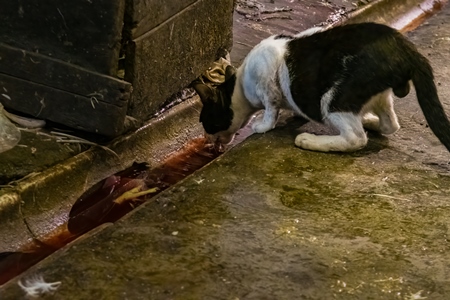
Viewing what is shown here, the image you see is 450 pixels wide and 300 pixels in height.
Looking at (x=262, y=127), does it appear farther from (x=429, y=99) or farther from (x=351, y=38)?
(x=429, y=99)

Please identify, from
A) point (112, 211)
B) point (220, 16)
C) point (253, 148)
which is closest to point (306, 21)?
point (220, 16)

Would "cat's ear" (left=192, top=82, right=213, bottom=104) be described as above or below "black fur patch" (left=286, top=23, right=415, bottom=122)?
below

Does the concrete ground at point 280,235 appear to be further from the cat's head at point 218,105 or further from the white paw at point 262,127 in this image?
the cat's head at point 218,105

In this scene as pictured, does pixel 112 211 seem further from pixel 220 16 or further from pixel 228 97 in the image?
pixel 220 16

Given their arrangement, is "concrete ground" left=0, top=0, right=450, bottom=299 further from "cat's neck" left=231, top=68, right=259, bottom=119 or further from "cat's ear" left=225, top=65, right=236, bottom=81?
"cat's ear" left=225, top=65, right=236, bottom=81

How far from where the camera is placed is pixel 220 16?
16.8 feet

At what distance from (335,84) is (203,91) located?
81cm

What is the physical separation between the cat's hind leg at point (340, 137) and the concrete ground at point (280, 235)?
1.8 inches

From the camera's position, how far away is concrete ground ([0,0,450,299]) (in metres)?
3.15

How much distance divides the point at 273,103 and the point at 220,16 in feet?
2.91

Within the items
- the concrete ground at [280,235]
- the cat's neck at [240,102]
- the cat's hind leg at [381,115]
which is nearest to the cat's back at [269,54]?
the cat's neck at [240,102]

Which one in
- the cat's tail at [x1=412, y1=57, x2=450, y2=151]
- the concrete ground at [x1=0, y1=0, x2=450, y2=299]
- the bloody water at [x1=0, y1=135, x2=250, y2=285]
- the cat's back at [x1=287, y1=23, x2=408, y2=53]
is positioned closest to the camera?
the concrete ground at [x1=0, y1=0, x2=450, y2=299]

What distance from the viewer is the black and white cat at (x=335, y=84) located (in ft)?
13.6

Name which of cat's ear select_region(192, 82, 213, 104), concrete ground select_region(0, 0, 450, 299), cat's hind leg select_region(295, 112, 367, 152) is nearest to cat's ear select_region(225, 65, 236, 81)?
cat's ear select_region(192, 82, 213, 104)
